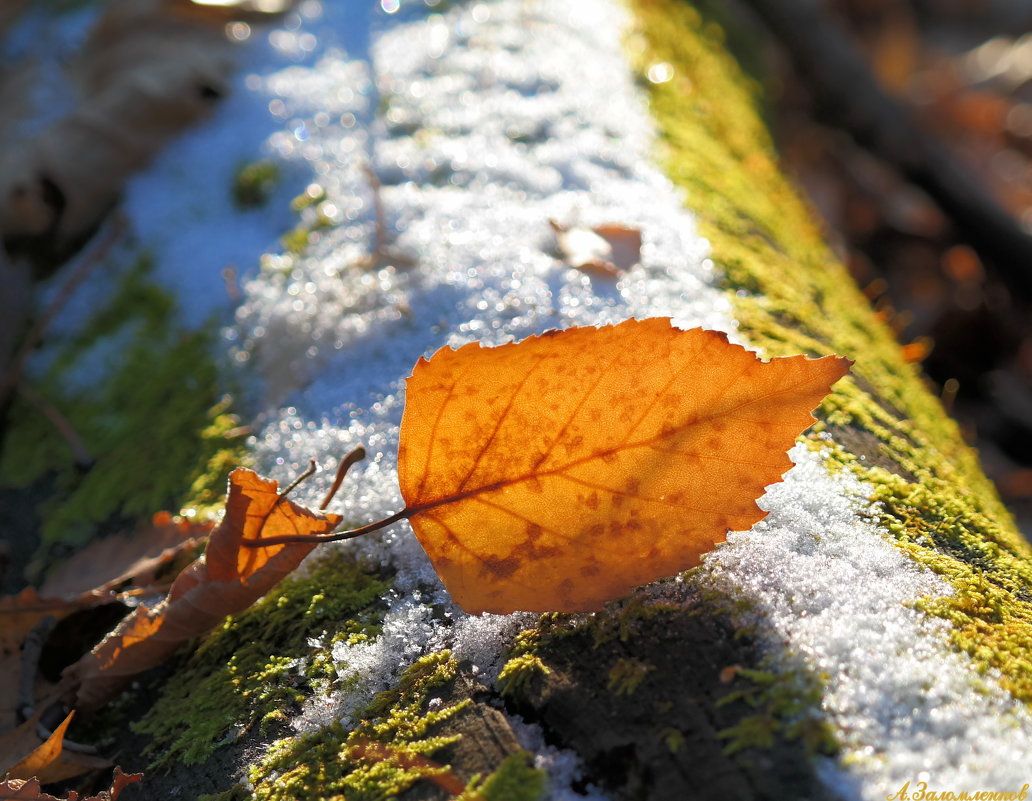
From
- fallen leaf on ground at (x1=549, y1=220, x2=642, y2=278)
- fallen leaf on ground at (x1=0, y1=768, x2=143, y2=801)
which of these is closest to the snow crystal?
fallen leaf on ground at (x1=549, y1=220, x2=642, y2=278)

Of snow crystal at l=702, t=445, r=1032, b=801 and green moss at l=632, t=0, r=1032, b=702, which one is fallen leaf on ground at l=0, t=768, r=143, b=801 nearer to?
snow crystal at l=702, t=445, r=1032, b=801

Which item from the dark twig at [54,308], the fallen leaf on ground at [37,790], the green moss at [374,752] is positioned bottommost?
the green moss at [374,752]

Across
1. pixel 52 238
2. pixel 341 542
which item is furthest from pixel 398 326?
pixel 52 238

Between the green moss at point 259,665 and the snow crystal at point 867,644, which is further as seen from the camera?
the green moss at point 259,665

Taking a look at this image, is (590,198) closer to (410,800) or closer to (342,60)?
(342,60)

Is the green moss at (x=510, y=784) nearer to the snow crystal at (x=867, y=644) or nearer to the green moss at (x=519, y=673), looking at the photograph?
the green moss at (x=519, y=673)

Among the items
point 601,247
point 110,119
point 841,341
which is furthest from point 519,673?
point 110,119

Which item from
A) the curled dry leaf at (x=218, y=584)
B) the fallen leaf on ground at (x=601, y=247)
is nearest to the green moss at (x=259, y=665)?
the curled dry leaf at (x=218, y=584)
